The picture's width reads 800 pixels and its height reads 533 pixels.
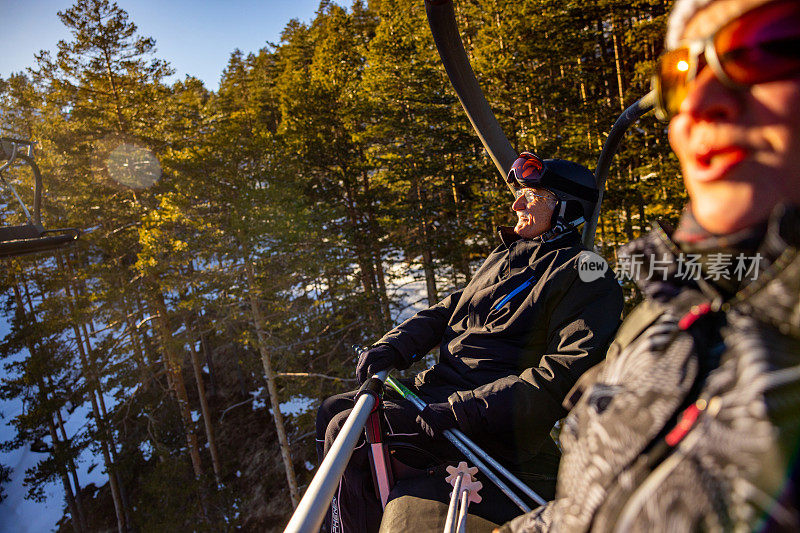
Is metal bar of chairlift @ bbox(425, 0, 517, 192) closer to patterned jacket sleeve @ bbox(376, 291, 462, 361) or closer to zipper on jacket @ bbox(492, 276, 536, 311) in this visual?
zipper on jacket @ bbox(492, 276, 536, 311)

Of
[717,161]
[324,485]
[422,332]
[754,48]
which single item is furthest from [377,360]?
[754,48]

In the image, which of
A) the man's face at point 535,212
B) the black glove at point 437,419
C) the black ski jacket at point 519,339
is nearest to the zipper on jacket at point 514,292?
the black ski jacket at point 519,339

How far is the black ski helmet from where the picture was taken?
8.82 ft

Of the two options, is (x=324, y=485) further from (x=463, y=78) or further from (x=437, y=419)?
(x=463, y=78)

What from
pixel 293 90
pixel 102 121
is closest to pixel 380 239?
pixel 293 90

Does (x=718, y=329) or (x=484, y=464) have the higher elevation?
(x=718, y=329)

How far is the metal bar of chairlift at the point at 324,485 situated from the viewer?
1049 millimetres

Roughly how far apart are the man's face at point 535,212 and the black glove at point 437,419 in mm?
1218

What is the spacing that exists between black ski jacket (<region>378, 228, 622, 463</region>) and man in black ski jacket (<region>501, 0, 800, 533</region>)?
1.26 m

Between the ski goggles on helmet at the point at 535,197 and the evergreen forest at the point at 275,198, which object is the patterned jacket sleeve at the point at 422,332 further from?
the evergreen forest at the point at 275,198

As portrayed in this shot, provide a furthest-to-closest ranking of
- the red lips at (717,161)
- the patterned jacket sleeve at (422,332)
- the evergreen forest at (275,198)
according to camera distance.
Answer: the evergreen forest at (275,198)
the patterned jacket sleeve at (422,332)
the red lips at (717,161)

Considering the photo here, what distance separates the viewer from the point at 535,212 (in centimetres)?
268

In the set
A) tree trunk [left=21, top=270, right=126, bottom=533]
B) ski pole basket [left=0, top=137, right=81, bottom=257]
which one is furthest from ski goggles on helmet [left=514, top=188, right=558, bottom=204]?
tree trunk [left=21, top=270, right=126, bottom=533]

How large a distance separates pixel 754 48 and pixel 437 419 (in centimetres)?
189
